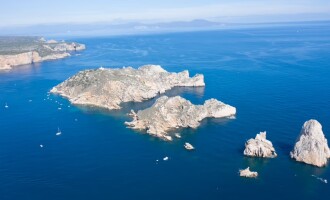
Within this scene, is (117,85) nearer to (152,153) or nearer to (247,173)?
(152,153)

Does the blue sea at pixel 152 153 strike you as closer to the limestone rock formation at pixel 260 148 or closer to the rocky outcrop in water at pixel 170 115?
the limestone rock formation at pixel 260 148

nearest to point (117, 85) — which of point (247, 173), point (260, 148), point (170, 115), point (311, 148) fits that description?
point (170, 115)

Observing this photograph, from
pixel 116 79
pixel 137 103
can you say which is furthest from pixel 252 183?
pixel 116 79

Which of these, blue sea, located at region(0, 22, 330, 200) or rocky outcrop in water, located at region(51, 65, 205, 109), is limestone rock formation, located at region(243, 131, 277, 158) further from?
rocky outcrop in water, located at region(51, 65, 205, 109)

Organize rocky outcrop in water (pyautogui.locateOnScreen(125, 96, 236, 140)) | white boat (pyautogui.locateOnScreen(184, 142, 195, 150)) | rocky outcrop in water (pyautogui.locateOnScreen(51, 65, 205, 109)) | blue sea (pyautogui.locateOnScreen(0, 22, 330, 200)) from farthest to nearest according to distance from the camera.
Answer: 1. rocky outcrop in water (pyautogui.locateOnScreen(51, 65, 205, 109))
2. rocky outcrop in water (pyautogui.locateOnScreen(125, 96, 236, 140))
3. white boat (pyautogui.locateOnScreen(184, 142, 195, 150))
4. blue sea (pyautogui.locateOnScreen(0, 22, 330, 200))

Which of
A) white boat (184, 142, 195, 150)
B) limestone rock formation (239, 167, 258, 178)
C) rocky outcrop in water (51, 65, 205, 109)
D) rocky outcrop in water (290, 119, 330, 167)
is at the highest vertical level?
rocky outcrop in water (51, 65, 205, 109)

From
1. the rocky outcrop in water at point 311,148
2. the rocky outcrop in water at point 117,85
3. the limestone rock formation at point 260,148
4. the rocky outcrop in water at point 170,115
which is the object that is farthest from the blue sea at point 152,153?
the rocky outcrop in water at point 117,85

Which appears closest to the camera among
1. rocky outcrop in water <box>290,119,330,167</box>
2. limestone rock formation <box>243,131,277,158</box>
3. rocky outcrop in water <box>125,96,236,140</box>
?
rocky outcrop in water <box>290,119,330,167</box>

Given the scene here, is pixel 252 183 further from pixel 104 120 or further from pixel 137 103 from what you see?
pixel 137 103

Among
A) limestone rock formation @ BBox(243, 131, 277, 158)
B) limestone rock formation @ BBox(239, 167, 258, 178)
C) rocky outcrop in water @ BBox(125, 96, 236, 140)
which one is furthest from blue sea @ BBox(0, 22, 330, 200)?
rocky outcrop in water @ BBox(125, 96, 236, 140)
